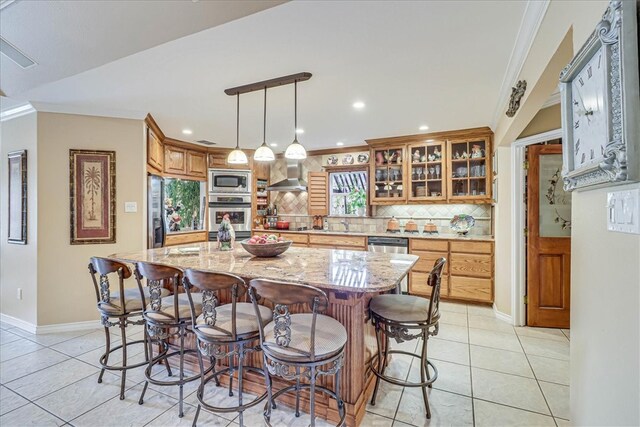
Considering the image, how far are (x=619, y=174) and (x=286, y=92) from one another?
2622mm

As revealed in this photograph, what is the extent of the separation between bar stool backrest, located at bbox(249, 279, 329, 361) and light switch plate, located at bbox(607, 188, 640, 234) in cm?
106

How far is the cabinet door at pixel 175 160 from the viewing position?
15.7 ft

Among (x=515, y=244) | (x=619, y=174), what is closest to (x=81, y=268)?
(x=619, y=174)

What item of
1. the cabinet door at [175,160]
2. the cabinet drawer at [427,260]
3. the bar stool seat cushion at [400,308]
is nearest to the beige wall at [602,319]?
the bar stool seat cushion at [400,308]

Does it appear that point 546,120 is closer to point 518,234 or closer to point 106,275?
point 518,234

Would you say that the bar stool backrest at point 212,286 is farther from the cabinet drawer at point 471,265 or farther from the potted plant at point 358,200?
the potted plant at point 358,200

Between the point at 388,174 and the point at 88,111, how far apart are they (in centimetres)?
405

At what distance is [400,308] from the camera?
198 centimetres

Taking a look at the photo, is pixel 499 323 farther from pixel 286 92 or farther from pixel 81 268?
pixel 81 268

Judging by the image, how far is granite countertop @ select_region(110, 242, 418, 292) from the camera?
1.67 meters

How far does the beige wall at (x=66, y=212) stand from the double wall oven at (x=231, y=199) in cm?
200

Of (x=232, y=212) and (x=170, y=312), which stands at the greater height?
(x=232, y=212)

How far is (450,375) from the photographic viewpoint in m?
2.43

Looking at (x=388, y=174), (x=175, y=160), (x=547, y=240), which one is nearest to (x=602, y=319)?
(x=547, y=240)
